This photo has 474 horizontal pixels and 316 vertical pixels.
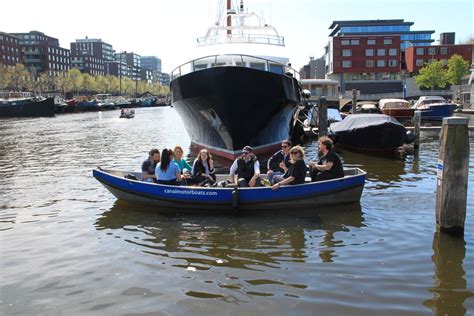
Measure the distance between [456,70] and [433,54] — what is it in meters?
11.7

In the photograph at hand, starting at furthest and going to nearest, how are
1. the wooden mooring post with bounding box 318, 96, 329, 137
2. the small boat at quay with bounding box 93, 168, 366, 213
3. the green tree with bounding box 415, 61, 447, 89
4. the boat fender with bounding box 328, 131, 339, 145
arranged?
the green tree with bounding box 415, 61, 447, 89 → the wooden mooring post with bounding box 318, 96, 329, 137 → the boat fender with bounding box 328, 131, 339, 145 → the small boat at quay with bounding box 93, 168, 366, 213

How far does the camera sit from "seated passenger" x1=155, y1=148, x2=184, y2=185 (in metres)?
11.1

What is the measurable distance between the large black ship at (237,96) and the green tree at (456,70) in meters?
74.8

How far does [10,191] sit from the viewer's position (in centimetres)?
1427

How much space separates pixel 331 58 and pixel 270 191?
294 feet

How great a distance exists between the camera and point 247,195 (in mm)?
10492

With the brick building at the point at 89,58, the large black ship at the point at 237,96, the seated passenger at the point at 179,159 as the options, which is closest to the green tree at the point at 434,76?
the large black ship at the point at 237,96

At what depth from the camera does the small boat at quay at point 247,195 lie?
1052 centimetres

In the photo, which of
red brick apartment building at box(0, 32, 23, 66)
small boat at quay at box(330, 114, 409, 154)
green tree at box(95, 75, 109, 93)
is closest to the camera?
small boat at quay at box(330, 114, 409, 154)

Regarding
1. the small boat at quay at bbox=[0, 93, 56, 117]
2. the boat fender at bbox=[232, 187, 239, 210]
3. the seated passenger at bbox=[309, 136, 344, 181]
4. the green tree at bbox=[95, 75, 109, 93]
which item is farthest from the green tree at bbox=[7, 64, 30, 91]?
the seated passenger at bbox=[309, 136, 344, 181]

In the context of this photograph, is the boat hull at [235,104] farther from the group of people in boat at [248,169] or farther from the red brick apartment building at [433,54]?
the red brick apartment building at [433,54]

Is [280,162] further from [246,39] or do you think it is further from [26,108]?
[26,108]

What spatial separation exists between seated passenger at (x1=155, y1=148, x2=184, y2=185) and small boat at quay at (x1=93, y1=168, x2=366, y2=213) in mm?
349

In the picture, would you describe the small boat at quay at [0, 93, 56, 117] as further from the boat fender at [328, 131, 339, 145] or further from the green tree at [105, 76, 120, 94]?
the green tree at [105, 76, 120, 94]
